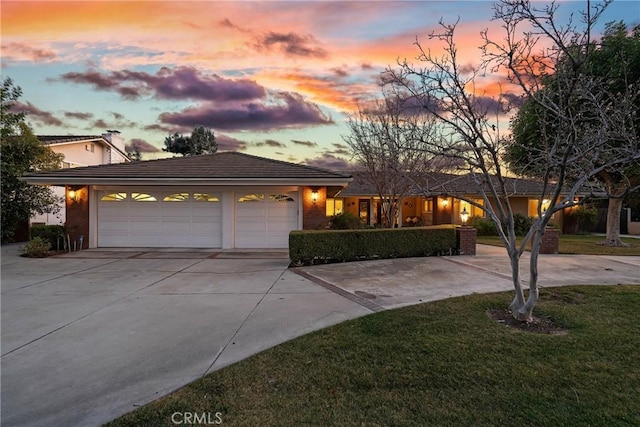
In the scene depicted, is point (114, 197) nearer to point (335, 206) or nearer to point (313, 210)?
point (313, 210)

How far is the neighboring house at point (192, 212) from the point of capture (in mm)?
12711

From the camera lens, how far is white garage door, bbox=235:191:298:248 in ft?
42.1

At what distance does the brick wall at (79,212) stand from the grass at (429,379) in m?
12.2

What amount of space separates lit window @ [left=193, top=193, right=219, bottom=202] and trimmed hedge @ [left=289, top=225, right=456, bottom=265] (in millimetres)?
4714

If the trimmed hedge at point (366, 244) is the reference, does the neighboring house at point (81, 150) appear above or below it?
above

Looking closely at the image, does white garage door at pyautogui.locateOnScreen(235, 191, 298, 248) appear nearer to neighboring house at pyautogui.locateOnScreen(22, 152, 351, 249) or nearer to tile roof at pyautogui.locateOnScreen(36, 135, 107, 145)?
neighboring house at pyautogui.locateOnScreen(22, 152, 351, 249)

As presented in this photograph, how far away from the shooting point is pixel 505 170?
10.6 meters

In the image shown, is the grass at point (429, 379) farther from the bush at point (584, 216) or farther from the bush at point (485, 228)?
the bush at point (584, 216)

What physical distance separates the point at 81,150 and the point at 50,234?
10.3 m

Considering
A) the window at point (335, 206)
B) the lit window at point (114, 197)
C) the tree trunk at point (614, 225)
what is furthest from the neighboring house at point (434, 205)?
the lit window at point (114, 197)

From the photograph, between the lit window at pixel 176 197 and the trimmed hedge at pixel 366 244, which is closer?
the trimmed hedge at pixel 366 244

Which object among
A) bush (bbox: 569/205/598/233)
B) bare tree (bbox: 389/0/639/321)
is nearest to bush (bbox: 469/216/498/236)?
bush (bbox: 569/205/598/233)

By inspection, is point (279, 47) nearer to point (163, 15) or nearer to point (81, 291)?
point (163, 15)

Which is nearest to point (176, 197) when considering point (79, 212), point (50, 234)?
point (79, 212)
